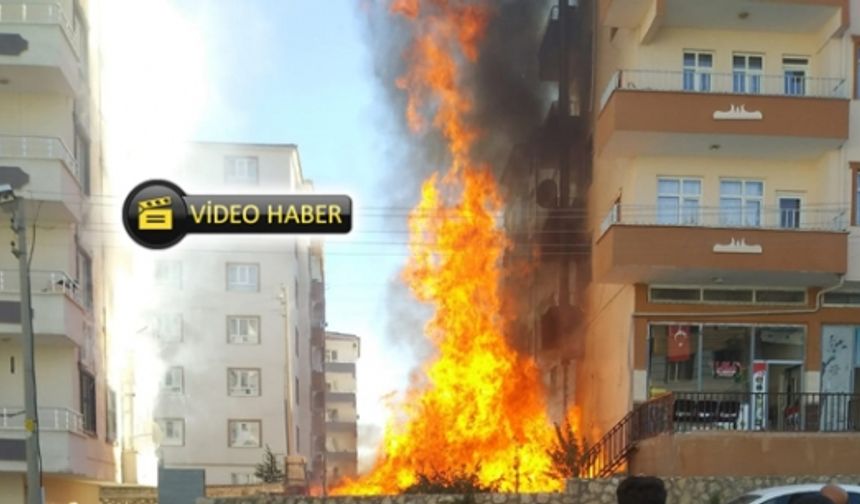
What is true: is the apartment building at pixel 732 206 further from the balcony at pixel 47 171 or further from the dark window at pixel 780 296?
the balcony at pixel 47 171

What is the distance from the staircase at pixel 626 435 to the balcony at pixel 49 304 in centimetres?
1216

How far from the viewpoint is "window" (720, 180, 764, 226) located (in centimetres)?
2486

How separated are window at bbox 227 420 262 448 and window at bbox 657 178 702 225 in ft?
79.7

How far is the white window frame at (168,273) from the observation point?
44.2 meters

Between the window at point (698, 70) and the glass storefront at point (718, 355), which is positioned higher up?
the window at point (698, 70)

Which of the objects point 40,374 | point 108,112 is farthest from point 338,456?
point 40,374

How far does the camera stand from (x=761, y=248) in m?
23.8

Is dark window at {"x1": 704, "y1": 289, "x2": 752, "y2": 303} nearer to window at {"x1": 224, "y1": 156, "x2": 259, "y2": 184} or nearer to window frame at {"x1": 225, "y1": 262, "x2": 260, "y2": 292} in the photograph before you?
window at {"x1": 224, "y1": 156, "x2": 259, "y2": 184}

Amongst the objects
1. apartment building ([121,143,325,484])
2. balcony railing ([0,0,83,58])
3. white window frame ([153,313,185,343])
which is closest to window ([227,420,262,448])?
apartment building ([121,143,325,484])

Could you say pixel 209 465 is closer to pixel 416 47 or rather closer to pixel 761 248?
pixel 416 47

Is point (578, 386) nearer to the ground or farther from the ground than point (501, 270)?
nearer to the ground

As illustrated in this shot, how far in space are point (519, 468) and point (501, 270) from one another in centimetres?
733

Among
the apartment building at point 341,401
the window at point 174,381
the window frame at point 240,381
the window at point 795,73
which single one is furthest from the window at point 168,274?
the apartment building at point 341,401

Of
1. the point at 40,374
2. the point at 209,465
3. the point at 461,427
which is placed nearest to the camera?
the point at 40,374
